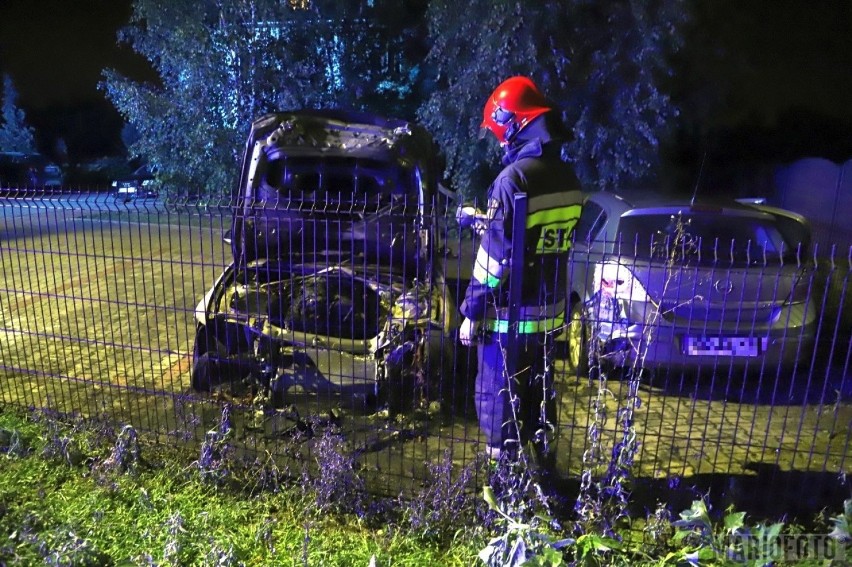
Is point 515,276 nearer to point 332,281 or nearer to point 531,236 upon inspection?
point 531,236

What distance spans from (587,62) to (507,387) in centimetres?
730

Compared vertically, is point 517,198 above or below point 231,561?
above

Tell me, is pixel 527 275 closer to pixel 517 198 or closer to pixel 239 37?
pixel 517 198

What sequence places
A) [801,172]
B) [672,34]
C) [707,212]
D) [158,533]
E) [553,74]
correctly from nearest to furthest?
[158,533] → [707,212] → [672,34] → [553,74] → [801,172]

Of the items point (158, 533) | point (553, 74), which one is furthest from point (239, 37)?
point (158, 533)

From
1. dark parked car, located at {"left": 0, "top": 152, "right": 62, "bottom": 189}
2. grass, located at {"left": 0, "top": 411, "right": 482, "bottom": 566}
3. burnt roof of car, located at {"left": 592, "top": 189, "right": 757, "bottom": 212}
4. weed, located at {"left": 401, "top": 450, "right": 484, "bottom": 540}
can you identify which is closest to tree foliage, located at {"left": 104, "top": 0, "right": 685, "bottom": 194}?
burnt roof of car, located at {"left": 592, "top": 189, "right": 757, "bottom": 212}

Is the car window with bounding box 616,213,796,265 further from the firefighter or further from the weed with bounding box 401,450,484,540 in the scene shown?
the weed with bounding box 401,450,484,540

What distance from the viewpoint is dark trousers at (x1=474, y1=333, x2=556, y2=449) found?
3137mm

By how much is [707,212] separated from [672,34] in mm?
4697

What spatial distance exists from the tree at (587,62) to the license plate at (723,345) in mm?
5155

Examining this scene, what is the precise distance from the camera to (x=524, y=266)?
3.06 meters

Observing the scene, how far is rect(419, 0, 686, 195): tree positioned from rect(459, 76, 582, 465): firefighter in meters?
5.88

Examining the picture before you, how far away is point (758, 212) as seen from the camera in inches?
185

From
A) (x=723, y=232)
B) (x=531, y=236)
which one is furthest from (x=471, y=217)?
(x=723, y=232)
